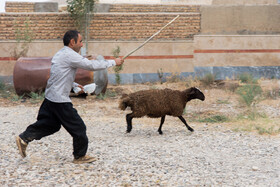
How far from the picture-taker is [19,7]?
18188mm

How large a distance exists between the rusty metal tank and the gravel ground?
165 inches

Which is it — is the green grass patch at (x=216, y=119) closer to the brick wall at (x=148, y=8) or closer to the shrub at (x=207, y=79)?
the shrub at (x=207, y=79)

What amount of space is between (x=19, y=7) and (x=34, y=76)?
683 cm

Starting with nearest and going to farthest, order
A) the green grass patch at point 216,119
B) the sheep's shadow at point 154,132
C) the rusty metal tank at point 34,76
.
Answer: the sheep's shadow at point 154,132
the green grass patch at point 216,119
the rusty metal tank at point 34,76

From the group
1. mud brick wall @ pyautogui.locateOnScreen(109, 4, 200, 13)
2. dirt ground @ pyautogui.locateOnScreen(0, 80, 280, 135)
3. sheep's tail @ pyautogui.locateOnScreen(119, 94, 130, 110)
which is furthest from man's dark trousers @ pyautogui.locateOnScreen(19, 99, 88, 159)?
mud brick wall @ pyautogui.locateOnScreen(109, 4, 200, 13)

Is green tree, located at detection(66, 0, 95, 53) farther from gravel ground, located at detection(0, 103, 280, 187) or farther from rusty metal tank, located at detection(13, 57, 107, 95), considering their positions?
gravel ground, located at detection(0, 103, 280, 187)

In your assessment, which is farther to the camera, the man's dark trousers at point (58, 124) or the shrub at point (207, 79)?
the shrub at point (207, 79)

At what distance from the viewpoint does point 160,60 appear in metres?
17.0

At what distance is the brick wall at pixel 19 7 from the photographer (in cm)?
1803

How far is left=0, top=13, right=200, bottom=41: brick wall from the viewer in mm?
16719

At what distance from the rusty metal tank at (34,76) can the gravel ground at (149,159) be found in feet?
13.8

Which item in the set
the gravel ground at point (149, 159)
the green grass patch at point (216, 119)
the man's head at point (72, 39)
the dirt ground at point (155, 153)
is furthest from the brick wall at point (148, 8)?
the man's head at point (72, 39)

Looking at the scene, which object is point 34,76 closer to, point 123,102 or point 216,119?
point 123,102

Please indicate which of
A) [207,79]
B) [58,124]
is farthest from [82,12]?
[58,124]
